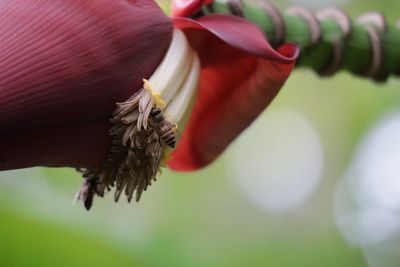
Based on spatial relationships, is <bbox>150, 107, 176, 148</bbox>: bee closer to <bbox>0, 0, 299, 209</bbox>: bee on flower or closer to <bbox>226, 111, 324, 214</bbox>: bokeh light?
<bbox>0, 0, 299, 209</bbox>: bee on flower

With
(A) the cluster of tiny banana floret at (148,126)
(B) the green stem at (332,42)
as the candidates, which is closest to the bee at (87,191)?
(A) the cluster of tiny banana floret at (148,126)

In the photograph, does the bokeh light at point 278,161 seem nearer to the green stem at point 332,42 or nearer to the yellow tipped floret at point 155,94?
the green stem at point 332,42

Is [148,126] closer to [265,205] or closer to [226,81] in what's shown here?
[226,81]

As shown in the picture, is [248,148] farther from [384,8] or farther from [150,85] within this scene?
[150,85]

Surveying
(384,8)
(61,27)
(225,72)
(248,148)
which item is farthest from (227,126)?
(248,148)

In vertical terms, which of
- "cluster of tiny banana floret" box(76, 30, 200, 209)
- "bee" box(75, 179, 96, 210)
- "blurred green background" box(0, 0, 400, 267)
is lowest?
"blurred green background" box(0, 0, 400, 267)

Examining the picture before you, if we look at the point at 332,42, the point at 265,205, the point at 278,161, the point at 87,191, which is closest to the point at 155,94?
the point at 87,191

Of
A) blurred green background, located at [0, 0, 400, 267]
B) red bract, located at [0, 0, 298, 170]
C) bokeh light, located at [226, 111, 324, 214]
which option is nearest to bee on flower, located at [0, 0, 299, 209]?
red bract, located at [0, 0, 298, 170]
